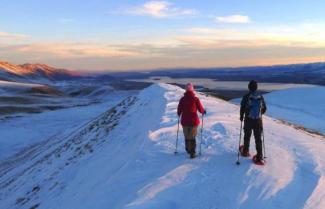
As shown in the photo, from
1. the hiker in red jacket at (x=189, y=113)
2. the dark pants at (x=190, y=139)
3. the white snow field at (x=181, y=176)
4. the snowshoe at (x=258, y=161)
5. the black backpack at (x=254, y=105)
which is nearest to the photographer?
the white snow field at (x=181, y=176)

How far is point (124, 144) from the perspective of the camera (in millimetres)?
16703

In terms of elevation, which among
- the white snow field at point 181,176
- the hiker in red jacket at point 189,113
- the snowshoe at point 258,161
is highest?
the hiker in red jacket at point 189,113

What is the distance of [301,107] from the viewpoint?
53.1 m

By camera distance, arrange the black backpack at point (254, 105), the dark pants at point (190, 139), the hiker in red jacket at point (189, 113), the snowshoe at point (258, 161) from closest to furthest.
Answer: the snowshoe at point (258, 161) < the black backpack at point (254, 105) < the dark pants at point (190, 139) < the hiker in red jacket at point (189, 113)

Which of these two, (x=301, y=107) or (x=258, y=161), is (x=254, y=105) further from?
(x=301, y=107)

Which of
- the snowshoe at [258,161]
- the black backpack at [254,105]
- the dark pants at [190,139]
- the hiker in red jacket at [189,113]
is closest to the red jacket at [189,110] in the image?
the hiker in red jacket at [189,113]

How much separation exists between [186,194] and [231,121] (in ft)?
28.9

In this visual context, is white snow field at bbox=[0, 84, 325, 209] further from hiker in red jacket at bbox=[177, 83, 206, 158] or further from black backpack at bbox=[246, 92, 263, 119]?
black backpack at bbox=[246, 92, 263, 119]

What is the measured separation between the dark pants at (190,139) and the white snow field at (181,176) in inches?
9.4

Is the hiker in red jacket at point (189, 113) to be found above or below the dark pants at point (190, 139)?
above

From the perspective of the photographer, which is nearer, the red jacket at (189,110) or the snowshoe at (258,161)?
the snowshoe at (258,161)

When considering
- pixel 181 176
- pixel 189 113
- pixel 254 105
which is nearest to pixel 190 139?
pixel 189 113

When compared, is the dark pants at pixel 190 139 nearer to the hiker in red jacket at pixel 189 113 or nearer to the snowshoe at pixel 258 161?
the hiker in red jacket at pixel 189 113

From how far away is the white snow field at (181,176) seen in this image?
10094 mm
